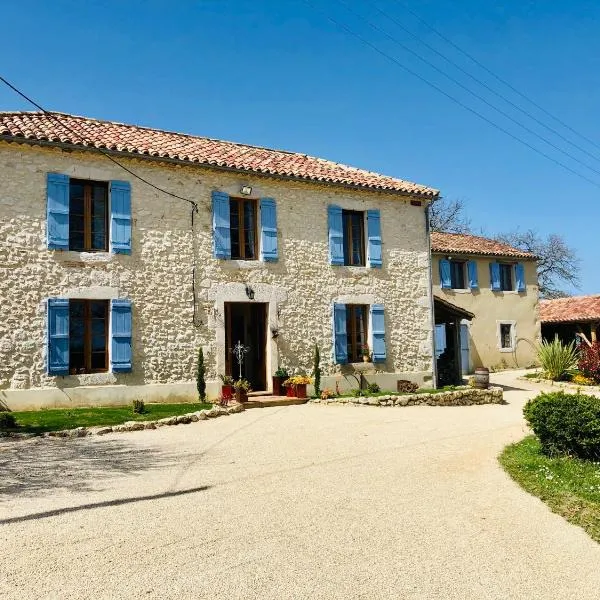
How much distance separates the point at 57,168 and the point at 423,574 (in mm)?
11174

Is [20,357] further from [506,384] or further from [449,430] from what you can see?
[506,384]

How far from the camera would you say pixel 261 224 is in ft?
45.2

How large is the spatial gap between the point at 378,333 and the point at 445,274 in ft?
25.9

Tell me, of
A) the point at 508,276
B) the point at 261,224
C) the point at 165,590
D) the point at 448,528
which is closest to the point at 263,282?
the point at 261,224

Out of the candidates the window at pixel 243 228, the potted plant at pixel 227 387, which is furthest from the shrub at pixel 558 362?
the potted plant at pixel 227 387

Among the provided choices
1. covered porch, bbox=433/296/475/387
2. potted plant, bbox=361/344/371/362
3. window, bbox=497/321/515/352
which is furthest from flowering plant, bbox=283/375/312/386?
window, bbox=497/321/515/352

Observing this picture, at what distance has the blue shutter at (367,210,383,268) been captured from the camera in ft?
49.5

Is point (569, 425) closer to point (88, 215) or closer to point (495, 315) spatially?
point (88, 215)

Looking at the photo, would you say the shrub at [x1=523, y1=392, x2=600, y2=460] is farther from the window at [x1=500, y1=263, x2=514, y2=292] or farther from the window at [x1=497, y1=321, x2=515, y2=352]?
the window at [x1=500, y1=263, x2=514, y2=292]

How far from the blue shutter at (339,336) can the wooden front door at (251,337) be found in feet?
6.13

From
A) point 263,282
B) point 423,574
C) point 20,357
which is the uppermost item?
point 263,282

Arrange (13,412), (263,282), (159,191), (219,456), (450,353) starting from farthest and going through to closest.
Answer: (450,353), (263,282), (159,191), (13,412), (219,456)

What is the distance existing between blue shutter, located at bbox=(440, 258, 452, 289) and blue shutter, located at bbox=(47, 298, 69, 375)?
573 inches

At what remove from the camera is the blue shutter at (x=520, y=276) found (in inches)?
923
